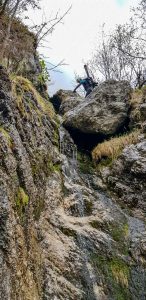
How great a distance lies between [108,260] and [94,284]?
780 millimetres

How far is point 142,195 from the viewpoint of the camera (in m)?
10.0

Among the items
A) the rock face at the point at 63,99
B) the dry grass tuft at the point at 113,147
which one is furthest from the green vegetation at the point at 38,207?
the rock face at the point at 63,99

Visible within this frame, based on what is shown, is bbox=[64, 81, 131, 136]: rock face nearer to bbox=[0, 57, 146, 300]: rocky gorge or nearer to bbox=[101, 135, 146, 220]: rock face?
bbox=[0, 57, 146, 300]: rocky gorge

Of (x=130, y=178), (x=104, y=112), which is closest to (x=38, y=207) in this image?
(x=130, y=178)

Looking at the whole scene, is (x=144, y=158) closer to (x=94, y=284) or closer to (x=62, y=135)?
(x=62, y=135)

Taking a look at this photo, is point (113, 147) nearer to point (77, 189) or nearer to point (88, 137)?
point (88, 137)

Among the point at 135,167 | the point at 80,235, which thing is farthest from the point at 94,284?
the point at 135,167

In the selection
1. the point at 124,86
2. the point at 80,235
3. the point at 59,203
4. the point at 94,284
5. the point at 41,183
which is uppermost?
the point at 124,86

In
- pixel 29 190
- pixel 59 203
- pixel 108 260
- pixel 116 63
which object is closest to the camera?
pixel 29 190

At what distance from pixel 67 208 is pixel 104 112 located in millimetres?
5725

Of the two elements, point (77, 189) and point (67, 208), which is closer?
point (67, 208)

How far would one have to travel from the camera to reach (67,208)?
830 cm

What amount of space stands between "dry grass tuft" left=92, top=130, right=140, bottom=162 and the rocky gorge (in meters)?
0.03

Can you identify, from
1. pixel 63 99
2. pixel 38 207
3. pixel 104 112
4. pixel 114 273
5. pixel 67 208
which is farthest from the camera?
pixel 63 99
